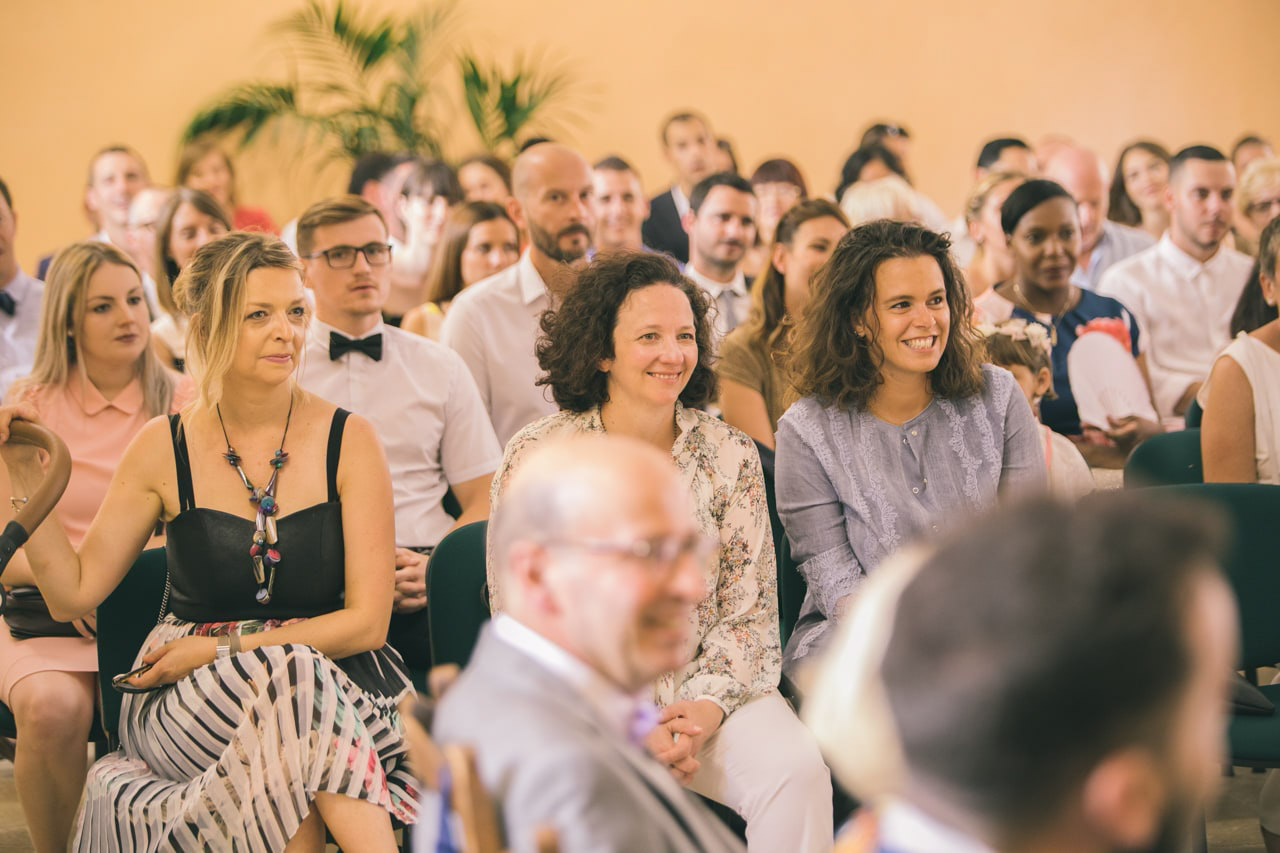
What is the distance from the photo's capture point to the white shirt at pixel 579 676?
1254mm

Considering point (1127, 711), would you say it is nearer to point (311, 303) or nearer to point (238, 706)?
point (238, 706)

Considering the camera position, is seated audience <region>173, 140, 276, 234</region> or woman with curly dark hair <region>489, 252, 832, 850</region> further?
seated audience <region>173, 140, 276, 234</region>

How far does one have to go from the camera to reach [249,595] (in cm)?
254

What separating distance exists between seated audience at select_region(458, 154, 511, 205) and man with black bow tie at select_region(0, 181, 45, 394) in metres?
2.10

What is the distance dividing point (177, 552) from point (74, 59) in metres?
6.64

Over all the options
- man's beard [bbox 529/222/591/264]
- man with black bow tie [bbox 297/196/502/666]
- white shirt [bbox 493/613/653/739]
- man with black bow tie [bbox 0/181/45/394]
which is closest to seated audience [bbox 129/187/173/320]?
man with black bow tie [bbox 0/181/45/394]

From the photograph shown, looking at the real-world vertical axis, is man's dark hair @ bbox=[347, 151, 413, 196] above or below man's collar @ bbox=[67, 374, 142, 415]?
above

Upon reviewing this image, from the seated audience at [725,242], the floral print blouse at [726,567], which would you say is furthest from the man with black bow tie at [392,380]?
the seated audience at [725,242]

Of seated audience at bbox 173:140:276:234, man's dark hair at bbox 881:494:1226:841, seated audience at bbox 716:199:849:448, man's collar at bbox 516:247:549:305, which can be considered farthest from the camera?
seated audience at bbox 173:140:276:234

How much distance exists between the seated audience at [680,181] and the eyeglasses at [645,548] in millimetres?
5682

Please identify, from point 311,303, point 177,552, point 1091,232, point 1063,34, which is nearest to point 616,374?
point 177,552

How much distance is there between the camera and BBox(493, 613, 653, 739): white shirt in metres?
1.25

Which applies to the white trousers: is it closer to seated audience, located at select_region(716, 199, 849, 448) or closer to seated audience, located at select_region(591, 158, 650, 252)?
seated audience, located at select_region(716, 199, 849, 448)

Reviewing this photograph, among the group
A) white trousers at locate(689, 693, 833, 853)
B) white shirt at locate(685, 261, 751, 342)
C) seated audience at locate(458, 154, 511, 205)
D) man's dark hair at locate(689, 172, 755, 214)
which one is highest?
seated audience at locate(458, 154, 511, 205)
